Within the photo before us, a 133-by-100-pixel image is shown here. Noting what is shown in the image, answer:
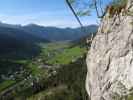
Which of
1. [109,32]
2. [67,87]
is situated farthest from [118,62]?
[67,87]

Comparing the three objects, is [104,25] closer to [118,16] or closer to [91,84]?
[118,16]

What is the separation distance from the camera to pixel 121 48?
18.5 meters

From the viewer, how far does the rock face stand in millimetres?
17484

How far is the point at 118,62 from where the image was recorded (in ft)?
61.0

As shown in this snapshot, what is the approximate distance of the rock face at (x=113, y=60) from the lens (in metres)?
17.5

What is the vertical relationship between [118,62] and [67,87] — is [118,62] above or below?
above

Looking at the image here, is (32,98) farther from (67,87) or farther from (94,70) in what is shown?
(94,70)

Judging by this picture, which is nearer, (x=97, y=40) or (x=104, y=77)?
(x=104, y=77)

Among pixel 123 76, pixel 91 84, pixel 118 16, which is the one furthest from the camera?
pixel 91 84

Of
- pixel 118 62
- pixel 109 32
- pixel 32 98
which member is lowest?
pixel 32 98

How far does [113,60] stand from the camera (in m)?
19.0

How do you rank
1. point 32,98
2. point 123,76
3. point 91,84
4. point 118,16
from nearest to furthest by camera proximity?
1. point 123,76
2. point 118,16
3. point 91,84
4. point 32,98

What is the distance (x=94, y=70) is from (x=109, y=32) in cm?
281

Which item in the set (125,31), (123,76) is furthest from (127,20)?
(123,76)
